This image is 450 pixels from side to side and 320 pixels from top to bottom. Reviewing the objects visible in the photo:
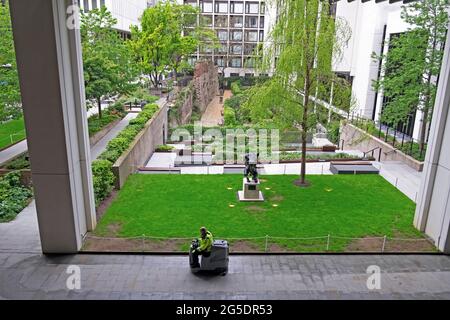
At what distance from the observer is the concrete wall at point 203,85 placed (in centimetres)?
4491

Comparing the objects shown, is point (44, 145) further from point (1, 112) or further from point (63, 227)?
point (1, 112)

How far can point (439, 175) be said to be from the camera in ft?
37.2

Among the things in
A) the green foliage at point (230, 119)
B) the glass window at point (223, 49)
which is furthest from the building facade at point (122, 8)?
the glass window at point (223, 49)

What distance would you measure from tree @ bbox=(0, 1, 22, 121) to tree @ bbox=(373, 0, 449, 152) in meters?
20.0

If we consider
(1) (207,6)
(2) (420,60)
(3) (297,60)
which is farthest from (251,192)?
(1) (207,6)

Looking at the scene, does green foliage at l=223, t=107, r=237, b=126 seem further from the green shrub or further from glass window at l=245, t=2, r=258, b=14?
glass window at l=245, t=2, r=258, b=14

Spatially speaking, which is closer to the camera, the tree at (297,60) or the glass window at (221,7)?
the tree at (297,60)

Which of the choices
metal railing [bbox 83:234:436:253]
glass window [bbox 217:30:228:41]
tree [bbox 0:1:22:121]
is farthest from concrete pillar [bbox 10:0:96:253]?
glass window [bbox 217:30:228:41]

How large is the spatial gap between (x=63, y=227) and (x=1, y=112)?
10.8 metres

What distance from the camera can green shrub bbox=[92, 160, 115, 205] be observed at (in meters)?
13.8

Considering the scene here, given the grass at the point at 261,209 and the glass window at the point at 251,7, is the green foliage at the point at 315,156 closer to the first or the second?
the grass at the point at 261,209

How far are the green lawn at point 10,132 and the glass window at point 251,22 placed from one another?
5446 cm

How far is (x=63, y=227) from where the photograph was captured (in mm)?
10359
